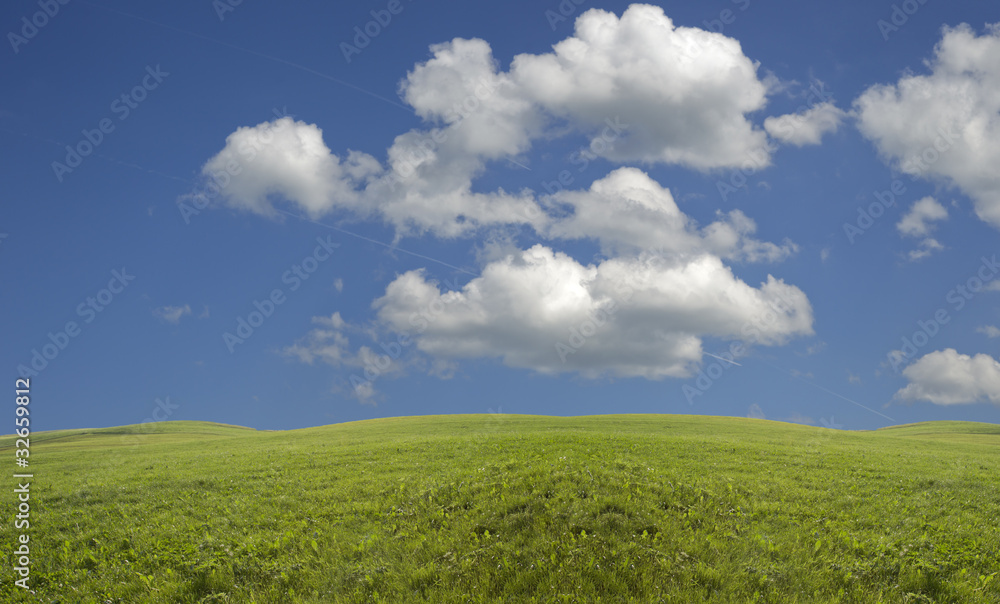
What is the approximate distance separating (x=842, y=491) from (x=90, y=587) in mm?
21341

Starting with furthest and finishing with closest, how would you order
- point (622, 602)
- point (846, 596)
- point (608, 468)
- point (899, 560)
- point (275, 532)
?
point (608, 468), point (275, 532), point (899, 560), point (846, 596), point (622, 602)

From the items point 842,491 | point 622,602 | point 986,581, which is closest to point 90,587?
point 622,602

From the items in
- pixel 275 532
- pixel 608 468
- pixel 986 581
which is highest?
pixel 608 468

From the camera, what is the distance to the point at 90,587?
42.8ft

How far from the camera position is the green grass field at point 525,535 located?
36.9 ft

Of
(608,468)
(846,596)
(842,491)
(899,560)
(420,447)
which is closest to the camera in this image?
(846,596)

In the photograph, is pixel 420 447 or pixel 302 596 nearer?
pixel 302 596

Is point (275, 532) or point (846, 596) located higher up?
point (275, 532)

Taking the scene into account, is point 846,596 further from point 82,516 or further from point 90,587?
point 82,516

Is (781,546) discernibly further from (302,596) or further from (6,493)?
(6,493)

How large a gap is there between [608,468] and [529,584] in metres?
6.60

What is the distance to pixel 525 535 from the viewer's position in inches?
487

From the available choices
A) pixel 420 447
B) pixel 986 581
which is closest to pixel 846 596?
pixel 986 581

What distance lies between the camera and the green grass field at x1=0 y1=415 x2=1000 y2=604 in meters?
11.2
